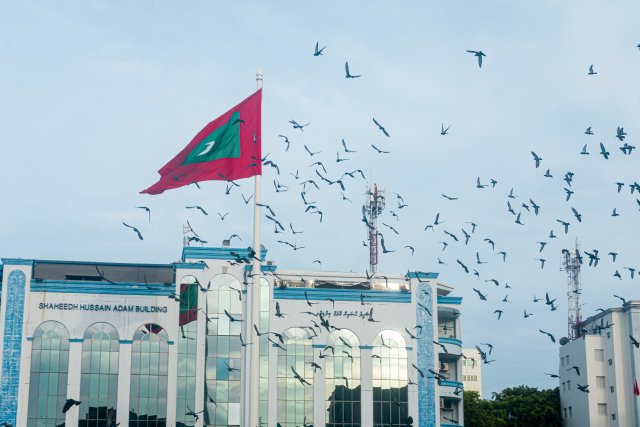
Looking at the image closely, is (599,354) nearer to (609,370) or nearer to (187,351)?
(609,370)

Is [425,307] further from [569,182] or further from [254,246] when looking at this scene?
[569,182]

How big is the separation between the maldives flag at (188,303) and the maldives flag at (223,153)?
68.4 feet

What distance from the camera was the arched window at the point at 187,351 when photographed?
7038 cm

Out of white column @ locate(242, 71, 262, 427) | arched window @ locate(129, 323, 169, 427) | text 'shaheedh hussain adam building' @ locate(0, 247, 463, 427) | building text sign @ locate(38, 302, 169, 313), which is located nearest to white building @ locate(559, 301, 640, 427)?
text 'shaheedh hussain adam building' @ locate(0, 247, 463, 427)

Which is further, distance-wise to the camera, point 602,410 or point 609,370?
point 602,410

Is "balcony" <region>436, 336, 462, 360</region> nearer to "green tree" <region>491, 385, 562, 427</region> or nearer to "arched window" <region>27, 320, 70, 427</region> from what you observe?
"green tree" <region>491, 385, 562, 427</region>

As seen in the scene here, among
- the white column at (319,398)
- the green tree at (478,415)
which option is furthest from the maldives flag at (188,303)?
the green tree at (478,415)

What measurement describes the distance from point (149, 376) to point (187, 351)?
296 centimetres

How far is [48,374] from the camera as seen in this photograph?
228 feet

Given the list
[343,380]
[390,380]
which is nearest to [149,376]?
[343,380]

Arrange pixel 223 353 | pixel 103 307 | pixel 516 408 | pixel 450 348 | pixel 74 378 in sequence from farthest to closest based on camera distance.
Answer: pixel 516 408, pixel 450 348, pixel 223 353, pixel 103 307, pixel 74 378

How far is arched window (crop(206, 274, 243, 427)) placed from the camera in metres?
71.0

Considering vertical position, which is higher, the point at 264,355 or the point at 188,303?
the point at 188,303

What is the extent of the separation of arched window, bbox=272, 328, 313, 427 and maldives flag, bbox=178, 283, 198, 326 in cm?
585
